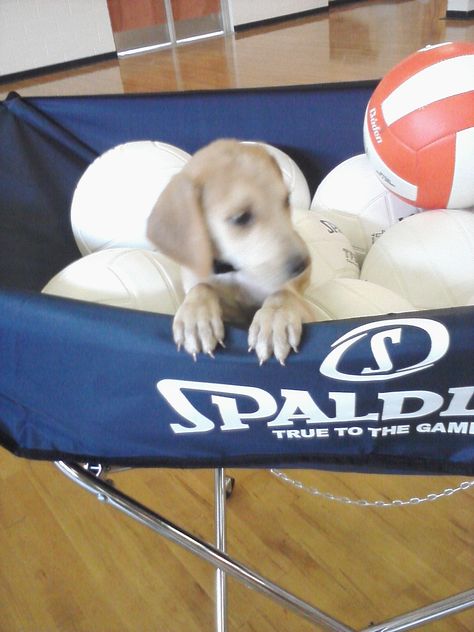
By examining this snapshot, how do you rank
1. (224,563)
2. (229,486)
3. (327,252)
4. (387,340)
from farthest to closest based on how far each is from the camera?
(229,486) < (327,252) < (224,563) < (387,340)

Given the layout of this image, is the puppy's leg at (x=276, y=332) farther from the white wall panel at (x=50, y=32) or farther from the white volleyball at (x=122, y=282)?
the white wall panel at (x=50, y=32)

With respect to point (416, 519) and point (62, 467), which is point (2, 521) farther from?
point (416, 519)

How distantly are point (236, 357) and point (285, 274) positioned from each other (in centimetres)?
34

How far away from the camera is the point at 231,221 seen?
3.33 feet

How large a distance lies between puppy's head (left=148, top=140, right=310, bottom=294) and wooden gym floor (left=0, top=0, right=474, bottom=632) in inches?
29.8

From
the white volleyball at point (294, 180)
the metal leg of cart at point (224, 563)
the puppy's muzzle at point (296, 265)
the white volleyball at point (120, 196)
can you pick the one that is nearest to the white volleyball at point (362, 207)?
the white volleyball at point (294, 180)

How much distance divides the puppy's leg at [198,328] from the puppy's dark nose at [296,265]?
0.17 meters

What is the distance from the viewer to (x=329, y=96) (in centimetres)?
152

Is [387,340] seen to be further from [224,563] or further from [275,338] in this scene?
A: [224,563]

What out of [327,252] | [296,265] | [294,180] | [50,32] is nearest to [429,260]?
[327,252]


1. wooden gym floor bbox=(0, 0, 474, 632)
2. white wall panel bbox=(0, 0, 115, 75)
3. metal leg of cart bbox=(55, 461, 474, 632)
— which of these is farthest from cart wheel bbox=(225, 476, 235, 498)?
white wall panel bbox=(0, 0, 115, 75)

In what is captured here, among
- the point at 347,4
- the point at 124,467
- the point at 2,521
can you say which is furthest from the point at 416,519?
the point at 347,4

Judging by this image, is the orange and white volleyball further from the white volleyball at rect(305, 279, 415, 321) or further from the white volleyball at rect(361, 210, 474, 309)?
the white volleyball at rect(305, 279, 415, 321)

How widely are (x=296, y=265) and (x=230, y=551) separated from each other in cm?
81
